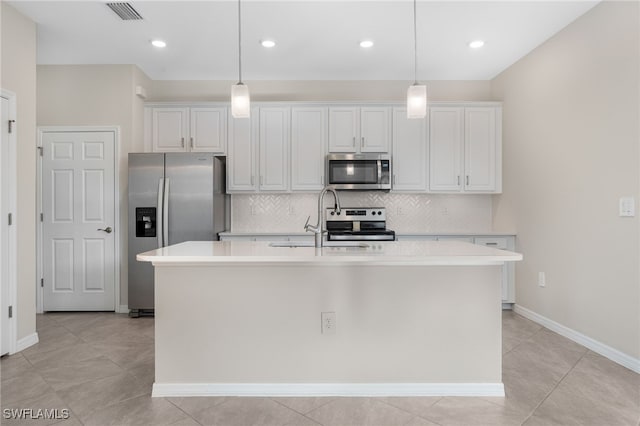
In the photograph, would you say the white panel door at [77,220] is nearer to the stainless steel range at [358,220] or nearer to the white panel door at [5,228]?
the white panel door at [5,228]

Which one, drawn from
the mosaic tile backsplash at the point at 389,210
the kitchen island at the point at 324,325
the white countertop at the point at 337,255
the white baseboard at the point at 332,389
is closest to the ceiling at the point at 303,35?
the mosaic tile backsplash at the point at 389,210

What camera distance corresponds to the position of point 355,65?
172 inches

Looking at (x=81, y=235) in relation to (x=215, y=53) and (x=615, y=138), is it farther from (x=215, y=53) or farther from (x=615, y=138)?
(x=615, y=138)

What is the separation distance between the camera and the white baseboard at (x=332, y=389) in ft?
7.60

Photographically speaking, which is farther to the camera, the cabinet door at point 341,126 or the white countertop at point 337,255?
the cabinet door at point 341,126

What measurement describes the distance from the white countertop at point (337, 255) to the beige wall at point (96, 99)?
2358 millimetres

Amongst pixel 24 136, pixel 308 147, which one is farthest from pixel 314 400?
pixel 24 136

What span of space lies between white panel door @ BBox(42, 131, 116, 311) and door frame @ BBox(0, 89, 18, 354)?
122cm

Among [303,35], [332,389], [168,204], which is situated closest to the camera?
[332,389]

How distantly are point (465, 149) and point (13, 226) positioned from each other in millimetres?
4498

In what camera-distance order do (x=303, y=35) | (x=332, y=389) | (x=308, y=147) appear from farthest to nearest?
(x=308, y=147) < (x=303, y=35) < (x=332, y=389)

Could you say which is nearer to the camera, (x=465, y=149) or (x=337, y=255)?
(x=337, y=255)

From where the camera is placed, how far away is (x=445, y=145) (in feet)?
15.0

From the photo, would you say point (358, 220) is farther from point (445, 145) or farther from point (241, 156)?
point (241, 156)
